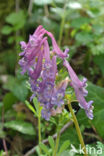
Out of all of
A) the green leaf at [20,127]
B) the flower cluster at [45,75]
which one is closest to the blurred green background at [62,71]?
the green leaf at [20,127]

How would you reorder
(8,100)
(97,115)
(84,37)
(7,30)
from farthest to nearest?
(7,30)
(84,37)
(8,100)
(97,115)

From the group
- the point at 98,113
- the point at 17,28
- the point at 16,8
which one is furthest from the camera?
the point at 16,8

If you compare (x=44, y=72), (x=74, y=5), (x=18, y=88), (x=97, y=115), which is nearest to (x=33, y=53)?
(x=44, y=72)

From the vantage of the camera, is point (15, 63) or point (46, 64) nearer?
point (46, 64)

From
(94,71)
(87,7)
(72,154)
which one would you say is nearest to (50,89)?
(72,154)

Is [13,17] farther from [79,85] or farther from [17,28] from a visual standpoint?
[79,85]

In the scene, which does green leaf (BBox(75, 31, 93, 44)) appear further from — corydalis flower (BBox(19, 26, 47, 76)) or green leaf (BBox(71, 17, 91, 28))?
corydalis flower (BBox(19, 26, 47, 76))

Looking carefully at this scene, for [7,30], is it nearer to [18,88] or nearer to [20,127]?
[18,88]
